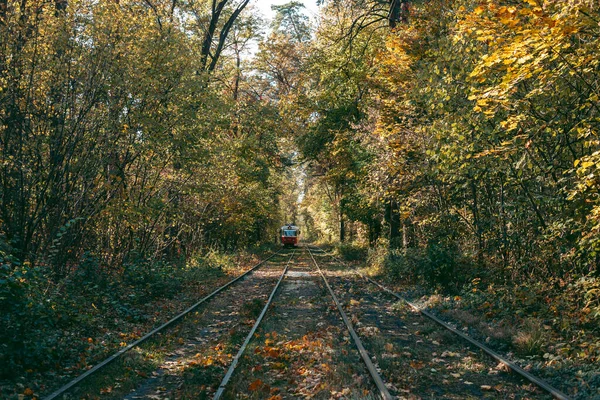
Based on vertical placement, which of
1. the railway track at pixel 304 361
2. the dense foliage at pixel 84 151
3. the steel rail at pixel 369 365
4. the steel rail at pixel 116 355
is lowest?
the railway track at pixel 304 361

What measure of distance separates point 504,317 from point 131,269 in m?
9.18

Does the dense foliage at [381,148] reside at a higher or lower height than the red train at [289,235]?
higher

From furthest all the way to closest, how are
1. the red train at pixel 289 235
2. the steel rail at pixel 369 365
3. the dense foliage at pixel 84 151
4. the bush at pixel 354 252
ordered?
the red train at pixel 289 235 → the bush at pixel 354 252 → the dense foliage at pixel 84 151 → the steel rail at pixel 369 365

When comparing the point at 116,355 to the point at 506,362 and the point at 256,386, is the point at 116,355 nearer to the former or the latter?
the point at 256,386

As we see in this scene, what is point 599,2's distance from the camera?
6160mm

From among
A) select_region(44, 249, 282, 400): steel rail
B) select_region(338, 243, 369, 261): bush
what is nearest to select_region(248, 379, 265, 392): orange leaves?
select_region(44, 249, 282, 400): steel rail

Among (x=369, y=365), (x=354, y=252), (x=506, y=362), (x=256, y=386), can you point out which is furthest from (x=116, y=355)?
(x=354, y=252)

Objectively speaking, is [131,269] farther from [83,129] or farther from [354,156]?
[354,156]

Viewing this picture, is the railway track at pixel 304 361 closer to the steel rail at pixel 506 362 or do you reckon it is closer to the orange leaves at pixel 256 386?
the orange leaves at pixel 256 386

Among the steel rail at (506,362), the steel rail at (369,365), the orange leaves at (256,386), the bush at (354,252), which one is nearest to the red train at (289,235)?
the bush at (354,252)

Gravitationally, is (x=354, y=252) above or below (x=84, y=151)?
below

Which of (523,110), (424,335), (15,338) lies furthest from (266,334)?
(523,110)

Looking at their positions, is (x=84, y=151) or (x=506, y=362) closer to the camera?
(x=506, y=362)

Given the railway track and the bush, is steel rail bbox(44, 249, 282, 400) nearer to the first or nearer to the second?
the railway track
